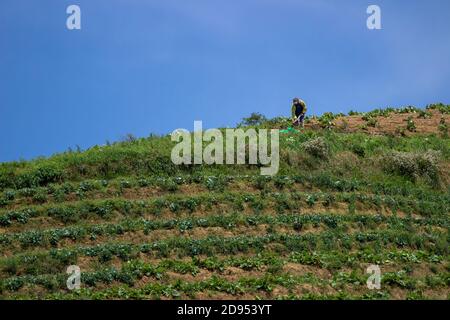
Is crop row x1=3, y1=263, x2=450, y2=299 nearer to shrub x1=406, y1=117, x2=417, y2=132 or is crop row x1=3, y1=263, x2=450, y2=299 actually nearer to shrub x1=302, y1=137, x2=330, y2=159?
shrub x1=302, y1=137, x2=330, y2=159

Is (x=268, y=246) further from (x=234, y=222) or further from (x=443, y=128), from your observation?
(x=443, y=128)

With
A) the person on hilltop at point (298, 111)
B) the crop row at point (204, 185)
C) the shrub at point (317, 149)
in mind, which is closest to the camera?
the crop row at point (204, 185)

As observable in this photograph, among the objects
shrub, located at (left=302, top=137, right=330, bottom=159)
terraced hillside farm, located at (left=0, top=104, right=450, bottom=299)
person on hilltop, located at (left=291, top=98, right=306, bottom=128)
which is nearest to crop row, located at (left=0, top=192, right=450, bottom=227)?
terraced hillside farm, located at (left=0, top=104, right=450, bottom=299)

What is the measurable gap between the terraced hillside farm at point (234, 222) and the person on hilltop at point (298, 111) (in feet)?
2.74

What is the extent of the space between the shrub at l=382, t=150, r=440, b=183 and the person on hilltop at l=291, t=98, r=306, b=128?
490 centimetres

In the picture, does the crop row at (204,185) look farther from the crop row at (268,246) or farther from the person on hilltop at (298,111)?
the person on hilltop at (298,111)

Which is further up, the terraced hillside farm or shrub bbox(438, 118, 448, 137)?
shrub bbox(438, 118, 448, 137)

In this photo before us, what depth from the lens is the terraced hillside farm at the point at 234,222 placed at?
22562mm

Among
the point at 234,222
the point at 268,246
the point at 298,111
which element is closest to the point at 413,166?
the point at 298,111

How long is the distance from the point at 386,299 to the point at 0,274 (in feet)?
35.4

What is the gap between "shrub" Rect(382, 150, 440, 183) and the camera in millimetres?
33375

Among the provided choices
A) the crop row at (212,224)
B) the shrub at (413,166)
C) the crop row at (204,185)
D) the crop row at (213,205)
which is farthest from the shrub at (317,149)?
the crop row at (212,224)

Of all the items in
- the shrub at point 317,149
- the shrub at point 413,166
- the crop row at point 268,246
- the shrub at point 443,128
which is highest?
the shrub at point 443,128
